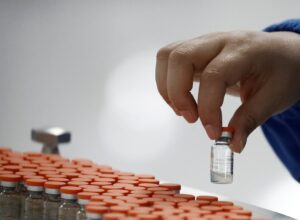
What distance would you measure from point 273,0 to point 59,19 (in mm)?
2061

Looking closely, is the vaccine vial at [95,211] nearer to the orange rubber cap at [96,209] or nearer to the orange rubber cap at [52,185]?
the orange rubber cap at [96,209]

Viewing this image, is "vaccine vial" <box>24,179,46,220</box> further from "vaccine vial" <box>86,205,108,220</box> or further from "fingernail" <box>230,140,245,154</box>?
"fingernail" <box>230,140,245,154</box>

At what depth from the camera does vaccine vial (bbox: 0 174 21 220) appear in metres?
1.96

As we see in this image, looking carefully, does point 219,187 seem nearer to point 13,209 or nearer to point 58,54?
point 58,54

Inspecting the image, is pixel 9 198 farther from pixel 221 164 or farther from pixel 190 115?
pixel 221 164

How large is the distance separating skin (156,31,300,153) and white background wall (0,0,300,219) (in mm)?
3327

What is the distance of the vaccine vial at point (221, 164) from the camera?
214 centimetres

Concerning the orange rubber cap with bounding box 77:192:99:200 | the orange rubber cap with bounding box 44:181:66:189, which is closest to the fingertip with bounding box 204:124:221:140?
the orange rubber cap with bounding box 77:192:99:200

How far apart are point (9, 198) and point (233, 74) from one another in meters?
0.82

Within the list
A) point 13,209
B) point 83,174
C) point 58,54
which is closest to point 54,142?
point 83,174

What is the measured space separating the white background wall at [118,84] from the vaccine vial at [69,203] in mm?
3522

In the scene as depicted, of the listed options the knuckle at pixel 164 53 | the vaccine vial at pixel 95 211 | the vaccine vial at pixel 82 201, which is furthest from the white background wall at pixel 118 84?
the vaccine vial at pixel 95 211

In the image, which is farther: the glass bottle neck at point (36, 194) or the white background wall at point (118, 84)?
the white background wall at point (118, 84)

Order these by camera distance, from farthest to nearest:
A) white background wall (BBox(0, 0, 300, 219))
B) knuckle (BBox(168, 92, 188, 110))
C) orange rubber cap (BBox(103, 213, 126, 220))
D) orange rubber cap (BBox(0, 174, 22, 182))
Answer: white background wall (BBox(0, 0, 300, 219)) < orange rubber cap (BBox(0, 174, 22, 182)) < knuckle (BBox(168, 92, 188, 110)) < orange rubber cap (BBox(103, 213, 126, 220))
